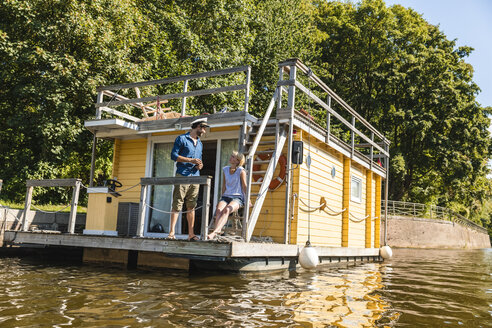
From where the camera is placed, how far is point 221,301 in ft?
16.6

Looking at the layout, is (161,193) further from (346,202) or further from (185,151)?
(346,202)

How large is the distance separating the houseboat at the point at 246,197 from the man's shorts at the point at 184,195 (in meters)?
0.27

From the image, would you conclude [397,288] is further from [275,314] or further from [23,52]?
[23,52]

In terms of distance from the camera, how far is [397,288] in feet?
23.7

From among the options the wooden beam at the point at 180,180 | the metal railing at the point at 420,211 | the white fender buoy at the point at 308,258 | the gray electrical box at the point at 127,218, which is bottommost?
the white fender buoy at the point at 308,258

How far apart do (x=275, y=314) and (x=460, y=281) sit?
603 cm

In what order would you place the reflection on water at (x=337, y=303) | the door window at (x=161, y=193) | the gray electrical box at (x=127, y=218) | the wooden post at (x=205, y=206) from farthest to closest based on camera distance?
1. the door window at (x=161, y=193)
2. the gray electrical box at (x=127, y=218)
3. the wooden post at (x=205, y=206)
4. the reflection on water at (x=337, y=303)

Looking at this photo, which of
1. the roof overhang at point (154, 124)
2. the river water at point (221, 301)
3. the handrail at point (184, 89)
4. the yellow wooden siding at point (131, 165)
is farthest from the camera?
the yellow wooden siding at point (131, 165)

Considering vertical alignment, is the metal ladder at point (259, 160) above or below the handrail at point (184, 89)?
below

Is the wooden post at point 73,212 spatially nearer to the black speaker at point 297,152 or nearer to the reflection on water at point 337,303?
the black speaker at point 297,152

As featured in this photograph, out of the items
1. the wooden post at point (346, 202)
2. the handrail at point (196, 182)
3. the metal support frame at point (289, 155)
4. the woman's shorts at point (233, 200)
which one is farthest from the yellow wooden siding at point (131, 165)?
the wooden post at point (346, 202)

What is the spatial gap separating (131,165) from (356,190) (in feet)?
20.0

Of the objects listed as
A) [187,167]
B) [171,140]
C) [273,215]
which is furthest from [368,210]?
[187,167]

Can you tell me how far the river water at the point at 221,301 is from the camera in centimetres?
415
